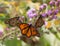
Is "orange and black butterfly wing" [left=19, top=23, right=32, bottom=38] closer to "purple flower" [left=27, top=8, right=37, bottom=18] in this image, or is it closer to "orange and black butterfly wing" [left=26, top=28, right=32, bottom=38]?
"orange and black butterfly wing" [left=26, top=28, right=32, bottom=38]

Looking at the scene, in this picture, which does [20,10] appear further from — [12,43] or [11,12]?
[12,43]

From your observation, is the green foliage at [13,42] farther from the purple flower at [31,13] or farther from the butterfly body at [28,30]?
the purple flower at [31,13]

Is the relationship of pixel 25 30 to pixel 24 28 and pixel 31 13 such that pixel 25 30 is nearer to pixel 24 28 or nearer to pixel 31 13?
pixel 24 28

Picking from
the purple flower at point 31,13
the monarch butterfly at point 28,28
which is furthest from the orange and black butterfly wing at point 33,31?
the purple flower at point 31,13

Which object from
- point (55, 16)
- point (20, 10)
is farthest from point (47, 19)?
point (20, 10)

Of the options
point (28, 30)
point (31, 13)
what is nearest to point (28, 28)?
point (28, 30)

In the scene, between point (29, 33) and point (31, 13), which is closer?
point (29, 33)

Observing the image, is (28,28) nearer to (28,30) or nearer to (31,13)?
(28,30)

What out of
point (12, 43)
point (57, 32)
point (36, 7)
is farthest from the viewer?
point (36, 7)

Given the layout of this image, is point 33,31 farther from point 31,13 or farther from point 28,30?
point 31,13

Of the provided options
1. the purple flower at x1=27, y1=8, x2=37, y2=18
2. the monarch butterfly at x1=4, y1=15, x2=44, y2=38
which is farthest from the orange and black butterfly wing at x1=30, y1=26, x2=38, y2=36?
the purple flower at x1=27, y1=8, x2=37, y2=18

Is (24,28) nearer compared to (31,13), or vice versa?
(24,28)
